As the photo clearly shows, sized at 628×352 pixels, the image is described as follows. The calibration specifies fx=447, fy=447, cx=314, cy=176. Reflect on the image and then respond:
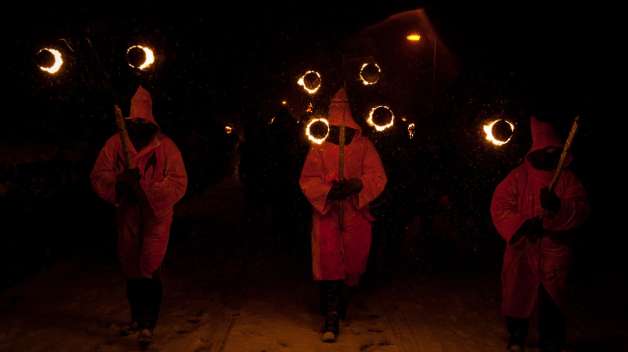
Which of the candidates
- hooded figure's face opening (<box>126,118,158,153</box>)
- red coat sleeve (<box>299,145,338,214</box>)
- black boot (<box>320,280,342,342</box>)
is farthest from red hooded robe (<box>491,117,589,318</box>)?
hooded figure's face opening (<box>126,118,158,153</box>)

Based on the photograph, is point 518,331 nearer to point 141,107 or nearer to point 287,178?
point 141,107

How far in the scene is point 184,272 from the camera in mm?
6152

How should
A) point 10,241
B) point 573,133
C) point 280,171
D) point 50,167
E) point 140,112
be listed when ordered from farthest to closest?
1. point 280,171
2. point 50,167
3. point 10,241
4. point 140,112
5. point 573,133

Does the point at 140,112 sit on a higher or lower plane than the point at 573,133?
higher

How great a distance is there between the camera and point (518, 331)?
3949 mm

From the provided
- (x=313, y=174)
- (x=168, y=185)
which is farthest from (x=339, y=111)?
(x=168, y=185)

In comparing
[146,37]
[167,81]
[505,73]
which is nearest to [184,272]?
[146,37]

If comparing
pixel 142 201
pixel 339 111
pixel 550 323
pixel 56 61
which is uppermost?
pixel 56 61

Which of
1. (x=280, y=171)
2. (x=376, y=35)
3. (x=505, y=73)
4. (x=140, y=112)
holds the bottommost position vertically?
(x=280, y=171)

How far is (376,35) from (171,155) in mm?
10659

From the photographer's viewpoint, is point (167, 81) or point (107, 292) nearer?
point (107, 292)

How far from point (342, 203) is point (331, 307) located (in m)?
0.99

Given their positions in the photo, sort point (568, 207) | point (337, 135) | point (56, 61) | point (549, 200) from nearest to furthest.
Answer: point (549, 200) → point (568, 207) → point (337, 135) → point (56, 61)

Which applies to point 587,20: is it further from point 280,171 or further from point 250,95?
point 250,95
